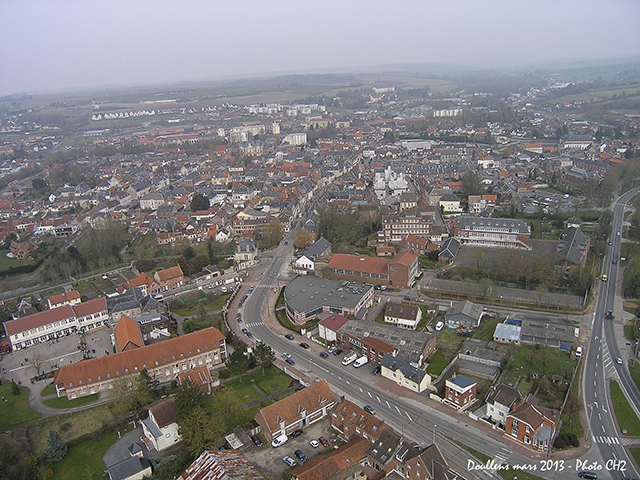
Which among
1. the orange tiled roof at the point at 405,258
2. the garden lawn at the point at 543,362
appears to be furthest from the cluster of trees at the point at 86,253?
the garden lawn at the point at 543,362

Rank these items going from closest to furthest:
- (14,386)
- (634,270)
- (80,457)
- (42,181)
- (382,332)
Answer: (80,457) → (14,386) → (382,332) → (634,270) → (42,181)

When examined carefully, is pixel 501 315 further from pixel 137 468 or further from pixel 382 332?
pixel 137 468

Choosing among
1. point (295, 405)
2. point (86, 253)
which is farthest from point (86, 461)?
point (86, 253)

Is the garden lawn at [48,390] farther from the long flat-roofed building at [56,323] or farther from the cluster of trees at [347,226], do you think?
the cluster of trees at [347,226]

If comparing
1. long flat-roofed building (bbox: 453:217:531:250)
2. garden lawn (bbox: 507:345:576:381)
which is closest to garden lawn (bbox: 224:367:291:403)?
garden lawn (bbox: 507:345:576:381)

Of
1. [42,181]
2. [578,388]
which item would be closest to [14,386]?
[578,388]

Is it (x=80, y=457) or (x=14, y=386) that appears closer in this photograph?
(x=80, y=457)
